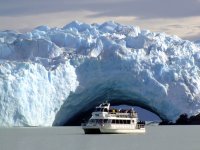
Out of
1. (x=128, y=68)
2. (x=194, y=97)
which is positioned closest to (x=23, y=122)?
(x=128, y=68)

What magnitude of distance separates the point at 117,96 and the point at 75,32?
28.0 feet

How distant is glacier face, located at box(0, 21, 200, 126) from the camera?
142ft

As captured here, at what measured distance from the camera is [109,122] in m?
37.0

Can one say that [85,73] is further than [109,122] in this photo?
Yes

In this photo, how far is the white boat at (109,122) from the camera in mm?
36875

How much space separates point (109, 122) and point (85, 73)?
10493 mm

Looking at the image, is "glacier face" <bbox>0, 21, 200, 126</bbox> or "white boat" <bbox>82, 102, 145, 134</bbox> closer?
"white boat" <bbox>82, 102, 145, 134</bbox>

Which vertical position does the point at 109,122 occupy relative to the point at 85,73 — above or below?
below

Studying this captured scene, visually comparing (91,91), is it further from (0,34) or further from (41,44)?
(0,34)

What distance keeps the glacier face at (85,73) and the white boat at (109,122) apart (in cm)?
732

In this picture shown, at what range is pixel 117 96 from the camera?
2126 inches

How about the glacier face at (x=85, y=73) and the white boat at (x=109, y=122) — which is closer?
the white boat at (x=109, y=122)

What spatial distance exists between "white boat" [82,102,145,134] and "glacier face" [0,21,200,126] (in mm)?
7321

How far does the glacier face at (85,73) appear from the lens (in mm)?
43281
